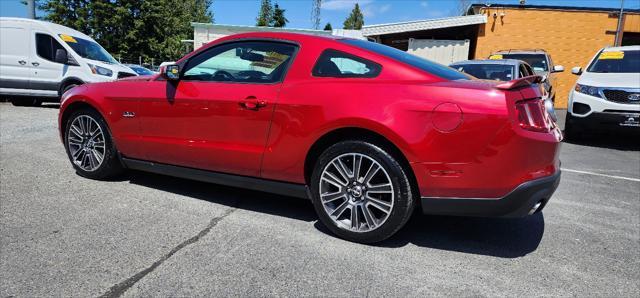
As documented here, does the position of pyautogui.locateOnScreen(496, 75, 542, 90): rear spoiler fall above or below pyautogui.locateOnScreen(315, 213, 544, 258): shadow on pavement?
above

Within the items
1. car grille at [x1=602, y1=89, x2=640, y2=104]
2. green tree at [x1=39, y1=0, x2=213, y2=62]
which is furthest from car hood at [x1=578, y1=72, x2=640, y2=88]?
green tree at [x1=39, y1=0, x2=213, y2=62]

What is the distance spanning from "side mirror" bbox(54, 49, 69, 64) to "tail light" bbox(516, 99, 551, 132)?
1046cm

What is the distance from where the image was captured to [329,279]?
104 inches

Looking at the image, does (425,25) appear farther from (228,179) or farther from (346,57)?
(228,179)

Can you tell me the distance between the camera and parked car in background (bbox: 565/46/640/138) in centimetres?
750

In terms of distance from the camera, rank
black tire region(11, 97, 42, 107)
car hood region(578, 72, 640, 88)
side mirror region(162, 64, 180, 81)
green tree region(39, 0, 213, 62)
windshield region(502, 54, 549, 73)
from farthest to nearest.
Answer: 1. green tree region(39, 0, 213, 62)
2. windshield region(502, 54, 549, 73)
3. black tire region(11, 97, 42, 107)
4. car hood region(578, 72, 640, 88)
5. side mirror region(162, 64, 180, 81)

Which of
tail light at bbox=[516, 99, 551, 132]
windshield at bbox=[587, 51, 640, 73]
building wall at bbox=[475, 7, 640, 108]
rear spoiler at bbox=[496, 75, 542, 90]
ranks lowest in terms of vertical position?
tail light at bbox=[516, 99, 551, 132]

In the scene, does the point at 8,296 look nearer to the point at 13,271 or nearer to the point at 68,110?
the point at 13,271

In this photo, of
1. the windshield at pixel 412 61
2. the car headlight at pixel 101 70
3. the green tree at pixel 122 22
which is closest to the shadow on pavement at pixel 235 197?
the windshield at pixel 412 61

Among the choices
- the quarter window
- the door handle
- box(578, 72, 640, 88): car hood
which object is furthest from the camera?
box(578, 72, 640, 88): car hood

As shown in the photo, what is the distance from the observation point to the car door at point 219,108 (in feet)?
11.3

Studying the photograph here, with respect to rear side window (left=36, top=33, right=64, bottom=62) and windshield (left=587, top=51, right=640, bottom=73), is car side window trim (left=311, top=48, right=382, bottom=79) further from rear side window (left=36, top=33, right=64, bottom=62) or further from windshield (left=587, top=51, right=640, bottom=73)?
rear side window (left=36, top=33, right=64, bottom=62)

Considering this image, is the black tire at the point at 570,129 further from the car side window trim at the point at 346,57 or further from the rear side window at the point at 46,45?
the rear side window at the point at 46,45

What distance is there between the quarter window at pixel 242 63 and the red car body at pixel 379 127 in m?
0.07
